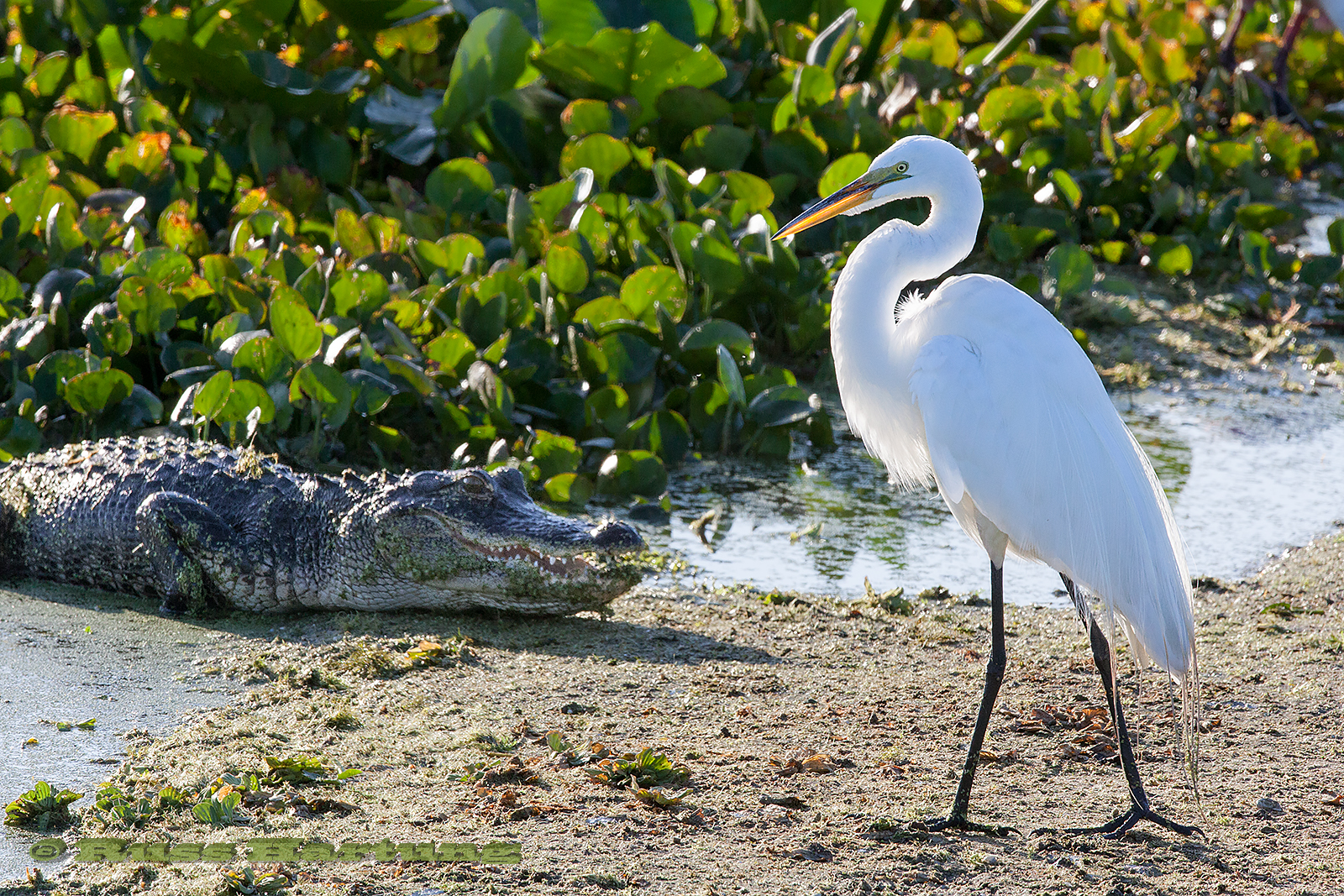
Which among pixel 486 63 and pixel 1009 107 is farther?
pixel 1009 107

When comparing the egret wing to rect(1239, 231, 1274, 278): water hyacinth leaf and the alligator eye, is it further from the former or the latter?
rect(1239, 231, 1274, 278): water hyacinth leaf

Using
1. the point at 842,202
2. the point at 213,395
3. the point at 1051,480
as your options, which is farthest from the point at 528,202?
the point at 1051,480

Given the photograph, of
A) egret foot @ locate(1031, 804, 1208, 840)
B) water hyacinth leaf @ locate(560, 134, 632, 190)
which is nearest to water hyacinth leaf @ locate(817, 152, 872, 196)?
water hyacinth leaf @ locate(560, 134, 632, 190)

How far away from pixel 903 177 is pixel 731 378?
6.67 ft

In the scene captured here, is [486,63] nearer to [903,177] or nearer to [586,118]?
[586,118]

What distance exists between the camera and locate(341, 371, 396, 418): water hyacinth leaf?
465 cm

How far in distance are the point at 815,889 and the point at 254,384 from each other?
9.36 ft

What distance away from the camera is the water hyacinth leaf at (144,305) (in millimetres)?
4855

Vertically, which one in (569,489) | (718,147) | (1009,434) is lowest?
(569,489)

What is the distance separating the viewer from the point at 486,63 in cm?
650

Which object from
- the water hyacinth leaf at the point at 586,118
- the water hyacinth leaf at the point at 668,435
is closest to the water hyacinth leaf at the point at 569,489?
the water hyacinth leaf at the point at 668,435

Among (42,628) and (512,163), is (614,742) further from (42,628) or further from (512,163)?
(512,163)

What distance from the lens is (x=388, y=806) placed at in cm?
270

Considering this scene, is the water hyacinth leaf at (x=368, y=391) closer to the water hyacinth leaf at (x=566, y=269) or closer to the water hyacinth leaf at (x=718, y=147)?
the water hyacinth leaf at (x=566, y=269)
